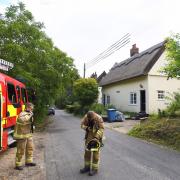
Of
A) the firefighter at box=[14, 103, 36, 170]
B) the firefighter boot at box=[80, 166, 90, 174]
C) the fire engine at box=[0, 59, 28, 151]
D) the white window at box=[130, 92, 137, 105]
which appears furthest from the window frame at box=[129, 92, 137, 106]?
the firefighter boot at box=[80, 166, 90, 174]

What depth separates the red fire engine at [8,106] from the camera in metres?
9.92

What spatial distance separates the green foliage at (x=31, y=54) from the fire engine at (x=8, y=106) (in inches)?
200

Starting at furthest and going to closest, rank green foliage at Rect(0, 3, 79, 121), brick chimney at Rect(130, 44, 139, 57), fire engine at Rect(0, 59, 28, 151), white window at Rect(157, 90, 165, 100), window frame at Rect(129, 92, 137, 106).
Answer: brick chimney at Rect(130, 44, 139, 57) → window frame at Rect(129, 92, 137, 106) → white window at Rect(157, 90, 165, 100) → green foliage at Rect(0, 3, 79, 121) → fire engine at Rect(0, 59, 28, 151)

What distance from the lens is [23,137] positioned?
898cm

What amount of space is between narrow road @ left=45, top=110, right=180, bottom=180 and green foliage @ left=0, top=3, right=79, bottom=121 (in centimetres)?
683

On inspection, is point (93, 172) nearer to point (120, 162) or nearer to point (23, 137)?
point (120, 162)

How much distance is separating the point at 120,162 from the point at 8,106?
415 centimetres

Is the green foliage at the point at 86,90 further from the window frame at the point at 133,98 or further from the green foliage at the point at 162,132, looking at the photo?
the green foliage at the point at 162,132

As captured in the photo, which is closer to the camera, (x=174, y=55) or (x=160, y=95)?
(x=174, y=55)

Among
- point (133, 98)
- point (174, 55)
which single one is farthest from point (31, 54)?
point (133, 98)

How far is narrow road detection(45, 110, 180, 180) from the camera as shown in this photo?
8.00 meters

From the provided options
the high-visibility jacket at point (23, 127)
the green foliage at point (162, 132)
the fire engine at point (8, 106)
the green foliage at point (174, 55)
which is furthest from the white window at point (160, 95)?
the high-visibility jacket at point (23, 127)

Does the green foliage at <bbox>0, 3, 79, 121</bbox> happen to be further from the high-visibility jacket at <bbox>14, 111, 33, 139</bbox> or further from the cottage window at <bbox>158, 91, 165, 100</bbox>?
the high-visibility jacket at <bbox>14, 111, 33, 139</bbox>

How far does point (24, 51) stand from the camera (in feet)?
62.2
